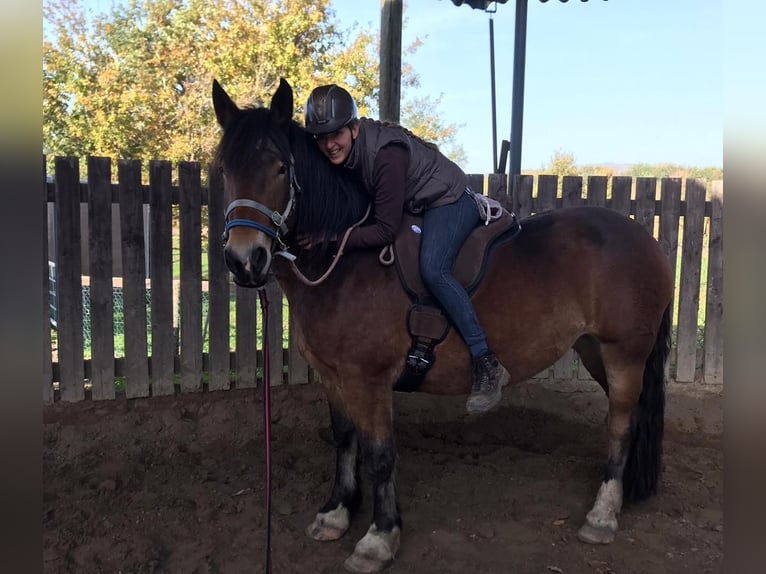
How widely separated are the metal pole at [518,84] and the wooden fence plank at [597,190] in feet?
3.66

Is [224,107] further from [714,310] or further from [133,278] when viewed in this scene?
[714,310]

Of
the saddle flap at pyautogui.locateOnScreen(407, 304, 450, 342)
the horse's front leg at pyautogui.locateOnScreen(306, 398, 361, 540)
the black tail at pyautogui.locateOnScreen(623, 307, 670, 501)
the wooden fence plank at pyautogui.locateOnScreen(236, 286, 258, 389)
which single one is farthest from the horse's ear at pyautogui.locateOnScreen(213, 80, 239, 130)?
the black tail at pyautogui.locateOnScreen(623, 307, 670, 501)

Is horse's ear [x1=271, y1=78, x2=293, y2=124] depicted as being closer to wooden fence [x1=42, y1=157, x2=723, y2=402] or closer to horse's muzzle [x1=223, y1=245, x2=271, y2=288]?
horse's muzzle [x1=223, y1=245, x2=271, y2=288]

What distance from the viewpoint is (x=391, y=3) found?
459cm

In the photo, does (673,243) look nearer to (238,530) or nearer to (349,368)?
(349,368)

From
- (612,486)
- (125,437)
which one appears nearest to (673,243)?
(612,486)

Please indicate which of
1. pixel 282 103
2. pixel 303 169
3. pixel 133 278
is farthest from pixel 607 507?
pixel 133 278

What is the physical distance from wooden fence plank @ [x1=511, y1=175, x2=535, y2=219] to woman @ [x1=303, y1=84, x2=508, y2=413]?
233cm

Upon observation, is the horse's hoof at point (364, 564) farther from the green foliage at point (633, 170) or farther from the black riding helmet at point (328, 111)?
the green foliage at point (633, 170)

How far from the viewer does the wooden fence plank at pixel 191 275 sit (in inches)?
175

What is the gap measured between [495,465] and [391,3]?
154 inches

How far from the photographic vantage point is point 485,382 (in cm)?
307

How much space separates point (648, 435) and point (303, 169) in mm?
2841

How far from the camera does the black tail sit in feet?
11.8
